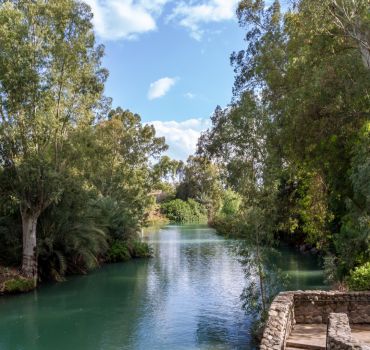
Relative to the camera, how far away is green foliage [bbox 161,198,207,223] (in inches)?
2953

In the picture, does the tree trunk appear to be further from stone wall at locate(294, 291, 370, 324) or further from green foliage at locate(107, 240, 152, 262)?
stone wall at locate(294, 291, 370, 324)

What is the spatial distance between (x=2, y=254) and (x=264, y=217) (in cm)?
1291

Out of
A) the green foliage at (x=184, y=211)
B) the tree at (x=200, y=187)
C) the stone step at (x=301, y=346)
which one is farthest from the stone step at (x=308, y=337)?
the green foliage at (x=184, y=211)

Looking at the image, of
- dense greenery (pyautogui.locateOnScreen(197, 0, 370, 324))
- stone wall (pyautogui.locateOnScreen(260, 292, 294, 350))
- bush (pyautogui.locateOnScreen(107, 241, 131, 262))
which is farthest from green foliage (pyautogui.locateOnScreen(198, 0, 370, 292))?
bush (pyautogui.locateOnScreen(107, 241, 131, 262))

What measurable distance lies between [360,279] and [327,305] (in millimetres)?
1581

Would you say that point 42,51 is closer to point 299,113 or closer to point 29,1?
point 29,1

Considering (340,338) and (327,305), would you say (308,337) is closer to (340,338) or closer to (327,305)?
(327,305)

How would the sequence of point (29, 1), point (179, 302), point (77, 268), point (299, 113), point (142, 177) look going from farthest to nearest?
point (142, 177) → point (77, 268) → point (29, 1) → point (179, 302) → point (299, 113)

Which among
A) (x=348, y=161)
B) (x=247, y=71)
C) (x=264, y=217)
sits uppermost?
(x=247, y=71)

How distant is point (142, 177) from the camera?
3847 centimetres

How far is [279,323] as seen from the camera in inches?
314

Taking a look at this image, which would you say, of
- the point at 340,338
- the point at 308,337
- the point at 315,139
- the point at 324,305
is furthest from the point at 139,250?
the point at 340,338

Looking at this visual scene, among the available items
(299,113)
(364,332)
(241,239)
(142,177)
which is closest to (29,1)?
(299,113)

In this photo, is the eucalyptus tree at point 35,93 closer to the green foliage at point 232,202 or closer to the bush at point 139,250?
the green foliage at point 232,202
